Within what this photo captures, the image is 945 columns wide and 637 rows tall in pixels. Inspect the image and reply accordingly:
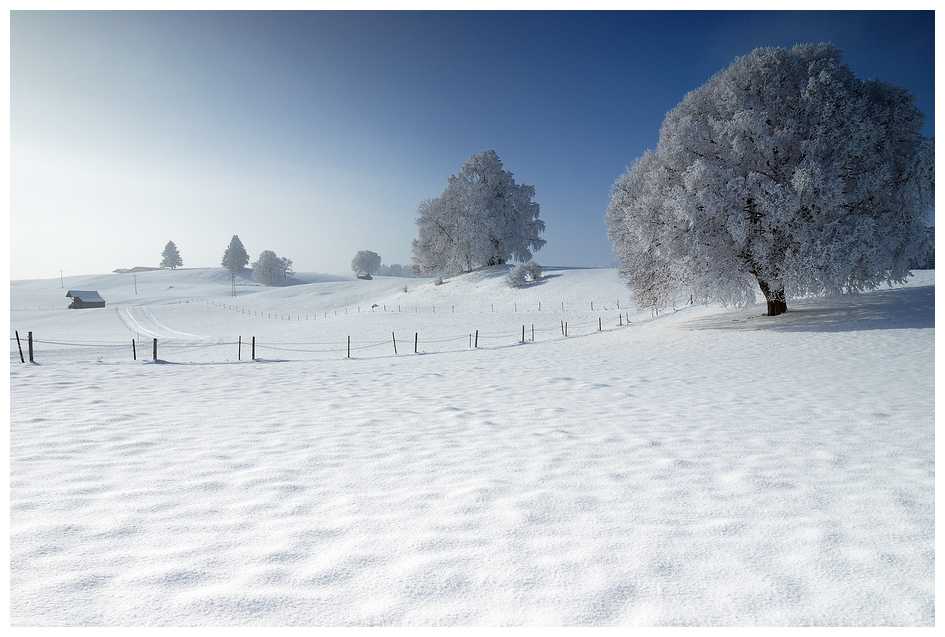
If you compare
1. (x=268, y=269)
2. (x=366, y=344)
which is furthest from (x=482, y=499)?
(x=268, y=269)

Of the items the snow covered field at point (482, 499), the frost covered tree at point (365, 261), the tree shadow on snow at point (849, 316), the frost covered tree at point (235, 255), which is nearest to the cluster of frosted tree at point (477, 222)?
the tree shadow on snow at point (849, 316)

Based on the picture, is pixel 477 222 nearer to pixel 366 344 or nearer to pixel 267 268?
pixel 366 344

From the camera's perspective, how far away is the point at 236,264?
107 meters

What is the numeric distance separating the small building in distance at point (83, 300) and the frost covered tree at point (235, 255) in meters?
40.7

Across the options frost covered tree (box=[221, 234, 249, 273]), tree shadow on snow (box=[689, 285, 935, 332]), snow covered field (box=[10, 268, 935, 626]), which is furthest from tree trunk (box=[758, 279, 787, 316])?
A: frost covered tree (box=[221, 234, 249, 273])

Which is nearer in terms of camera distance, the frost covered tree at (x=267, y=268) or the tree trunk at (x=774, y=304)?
the tree trunk at (x=774, y=304)

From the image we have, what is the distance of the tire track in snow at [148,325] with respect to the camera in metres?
35.7

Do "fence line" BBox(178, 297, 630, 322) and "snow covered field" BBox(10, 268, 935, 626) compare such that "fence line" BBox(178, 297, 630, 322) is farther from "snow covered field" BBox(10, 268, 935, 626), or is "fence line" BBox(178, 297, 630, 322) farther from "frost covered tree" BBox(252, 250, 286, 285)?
"frost covered tree" BBox(252, 250, 286, 285)

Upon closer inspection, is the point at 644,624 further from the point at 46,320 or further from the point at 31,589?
the point at 46,320

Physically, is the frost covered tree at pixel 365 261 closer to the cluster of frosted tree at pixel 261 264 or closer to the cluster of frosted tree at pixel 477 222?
the cluster of frosted tree at pixel 261 264

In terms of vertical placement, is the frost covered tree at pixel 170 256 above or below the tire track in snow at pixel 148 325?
above

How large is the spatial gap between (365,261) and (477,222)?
90391 mm

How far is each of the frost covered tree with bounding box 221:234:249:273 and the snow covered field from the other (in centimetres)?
10753

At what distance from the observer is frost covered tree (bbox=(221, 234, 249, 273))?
346ft
